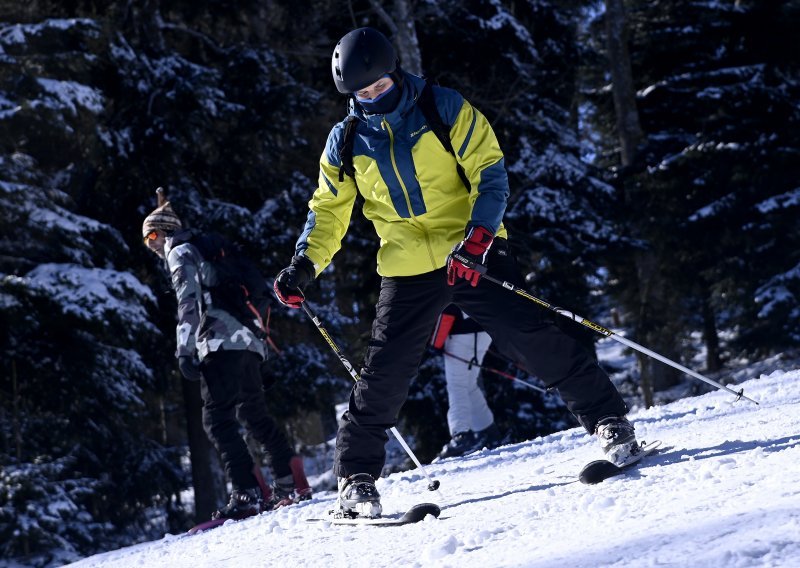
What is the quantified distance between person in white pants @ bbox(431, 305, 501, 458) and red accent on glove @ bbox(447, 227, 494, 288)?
2758 mm

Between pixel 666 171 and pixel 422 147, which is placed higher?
pixel 666 171

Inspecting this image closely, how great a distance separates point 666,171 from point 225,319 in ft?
42.4

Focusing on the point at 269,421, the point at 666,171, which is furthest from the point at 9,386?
the point at 666,171

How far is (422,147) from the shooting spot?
3689 millimetres

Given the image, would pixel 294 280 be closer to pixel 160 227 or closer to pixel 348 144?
pixel 348 144

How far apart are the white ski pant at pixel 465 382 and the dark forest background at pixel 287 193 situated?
460 cm

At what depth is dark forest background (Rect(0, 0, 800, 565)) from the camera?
32.1 ft

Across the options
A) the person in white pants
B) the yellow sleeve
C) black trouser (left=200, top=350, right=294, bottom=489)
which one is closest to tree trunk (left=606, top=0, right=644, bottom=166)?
the person in white pants

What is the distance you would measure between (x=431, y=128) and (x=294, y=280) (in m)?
0.90

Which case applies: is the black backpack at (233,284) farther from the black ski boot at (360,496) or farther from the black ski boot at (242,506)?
the black ski boot at (360,496)

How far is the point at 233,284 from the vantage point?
5598 mm

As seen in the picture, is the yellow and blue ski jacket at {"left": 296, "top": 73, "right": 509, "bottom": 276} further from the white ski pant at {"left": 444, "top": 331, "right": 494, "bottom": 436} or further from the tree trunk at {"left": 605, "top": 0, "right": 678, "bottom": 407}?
the tree trunk at {"left": 605, "top": 0, "right": 678, "bottom": 407}

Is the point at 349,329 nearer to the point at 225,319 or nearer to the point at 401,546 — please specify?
the point at 225,319

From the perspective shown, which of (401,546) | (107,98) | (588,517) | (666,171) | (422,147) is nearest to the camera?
(588,517)
